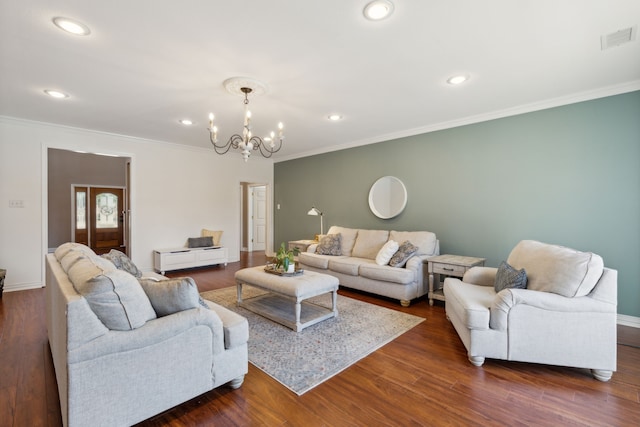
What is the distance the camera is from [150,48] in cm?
237

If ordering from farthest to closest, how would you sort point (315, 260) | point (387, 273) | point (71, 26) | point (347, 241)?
point (347, 241) → point (315, 260) → point (387, 273) → point (71, 26)

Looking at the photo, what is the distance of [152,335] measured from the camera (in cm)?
165

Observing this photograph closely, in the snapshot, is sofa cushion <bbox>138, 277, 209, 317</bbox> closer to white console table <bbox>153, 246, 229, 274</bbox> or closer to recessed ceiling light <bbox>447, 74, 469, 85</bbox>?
recessed ceiling light <bbox>447, 74, 469, 85</bbox>

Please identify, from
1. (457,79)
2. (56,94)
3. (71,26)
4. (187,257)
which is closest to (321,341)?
(457,79)

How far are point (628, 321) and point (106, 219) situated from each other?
10.9 meters

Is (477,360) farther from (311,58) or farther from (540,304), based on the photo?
(311,58)

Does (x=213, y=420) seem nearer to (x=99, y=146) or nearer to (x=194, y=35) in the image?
(x=194, y=35)

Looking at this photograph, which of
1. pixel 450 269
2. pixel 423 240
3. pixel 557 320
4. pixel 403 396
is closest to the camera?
pixel 403 396

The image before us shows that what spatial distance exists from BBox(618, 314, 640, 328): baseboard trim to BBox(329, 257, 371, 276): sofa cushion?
9.65ft

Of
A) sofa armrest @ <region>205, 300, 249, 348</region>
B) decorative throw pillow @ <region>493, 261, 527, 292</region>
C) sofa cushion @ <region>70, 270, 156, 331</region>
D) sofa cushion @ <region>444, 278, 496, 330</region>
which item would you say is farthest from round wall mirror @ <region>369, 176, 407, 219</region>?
sofa cushion @ <region>70, 270, 156, 331</region>

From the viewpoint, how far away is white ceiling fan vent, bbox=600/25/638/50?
2189 millimetres

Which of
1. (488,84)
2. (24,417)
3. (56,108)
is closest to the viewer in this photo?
(24,417)

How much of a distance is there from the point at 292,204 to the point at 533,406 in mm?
5673

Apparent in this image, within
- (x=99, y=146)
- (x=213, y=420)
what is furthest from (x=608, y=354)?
(x=99, y=146)
